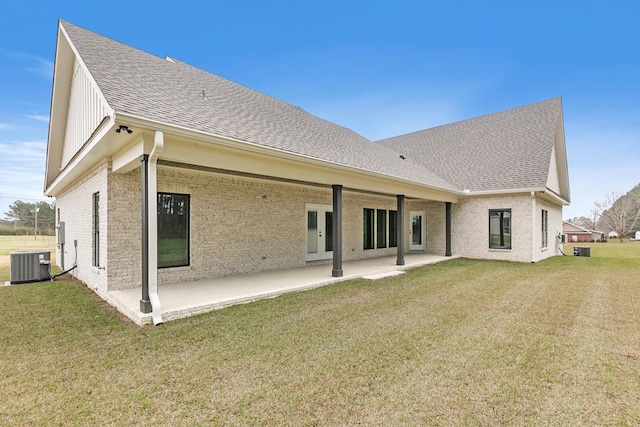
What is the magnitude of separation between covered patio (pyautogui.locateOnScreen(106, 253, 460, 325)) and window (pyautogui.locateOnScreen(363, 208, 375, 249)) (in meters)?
2.89

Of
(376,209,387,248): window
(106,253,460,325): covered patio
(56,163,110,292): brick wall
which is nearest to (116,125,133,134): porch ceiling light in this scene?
(56,163,110,292): brick wall

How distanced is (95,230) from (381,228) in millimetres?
10274

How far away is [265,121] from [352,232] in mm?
5512

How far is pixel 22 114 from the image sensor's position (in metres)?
28.2

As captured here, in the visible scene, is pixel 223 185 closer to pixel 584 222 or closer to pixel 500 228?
pixel 500 228

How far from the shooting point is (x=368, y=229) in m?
13.1

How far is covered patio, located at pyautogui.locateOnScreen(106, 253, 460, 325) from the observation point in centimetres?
529

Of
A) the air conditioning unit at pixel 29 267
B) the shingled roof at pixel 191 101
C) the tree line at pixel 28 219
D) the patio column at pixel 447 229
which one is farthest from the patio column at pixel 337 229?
the tree line at pixel 28 219

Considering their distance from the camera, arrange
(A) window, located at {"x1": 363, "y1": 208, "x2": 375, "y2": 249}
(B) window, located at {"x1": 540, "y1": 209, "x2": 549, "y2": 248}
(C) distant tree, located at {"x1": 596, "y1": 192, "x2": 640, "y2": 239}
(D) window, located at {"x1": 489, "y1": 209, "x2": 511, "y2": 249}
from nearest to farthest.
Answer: (A) window, located at {"x1": 363, "y1": 208, "x2": 375, "y2": 249} → (D) window, located at {"x1": 489, "y1": 209, "x2": 511, "y2": 249} → (B) window, located at {"x1": 540, "y1": 209, "x2": 549, "y2": 248} → (C) distant tree, located at {"x1": 596, "y1": 192, "x2": 640, "y2": 239}

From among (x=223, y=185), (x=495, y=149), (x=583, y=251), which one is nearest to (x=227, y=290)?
(x=223, y=185)

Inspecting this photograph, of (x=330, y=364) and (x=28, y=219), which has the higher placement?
(x=28, y=219)

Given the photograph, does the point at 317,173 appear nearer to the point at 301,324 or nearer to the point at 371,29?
the point at 301,324

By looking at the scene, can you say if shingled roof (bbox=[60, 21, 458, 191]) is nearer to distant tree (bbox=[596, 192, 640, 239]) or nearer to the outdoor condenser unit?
the outdoor condenser unit

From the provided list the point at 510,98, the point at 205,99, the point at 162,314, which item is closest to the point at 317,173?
the point at 205,99
